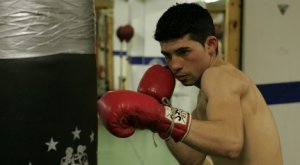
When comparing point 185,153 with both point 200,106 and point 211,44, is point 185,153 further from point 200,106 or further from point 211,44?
point 211,44

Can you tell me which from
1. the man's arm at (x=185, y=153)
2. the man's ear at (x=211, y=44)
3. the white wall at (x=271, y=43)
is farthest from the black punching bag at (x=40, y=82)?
the white wall at (x=271, y=43)

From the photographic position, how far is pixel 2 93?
36.9 inches

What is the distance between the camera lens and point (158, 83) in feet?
4.73

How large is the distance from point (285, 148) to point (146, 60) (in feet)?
7.98

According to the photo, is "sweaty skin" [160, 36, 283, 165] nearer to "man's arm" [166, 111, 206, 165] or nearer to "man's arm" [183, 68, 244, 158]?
"man's arm" [183, 68, 244, 158]

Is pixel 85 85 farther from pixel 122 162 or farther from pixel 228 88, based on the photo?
pixel 122 162

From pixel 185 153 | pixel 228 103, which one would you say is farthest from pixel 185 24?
pixel 185 153

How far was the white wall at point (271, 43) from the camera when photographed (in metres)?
2.60

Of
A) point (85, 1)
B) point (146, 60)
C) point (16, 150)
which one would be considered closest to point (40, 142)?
point (16, 150)

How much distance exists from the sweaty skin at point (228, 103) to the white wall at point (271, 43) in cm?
127

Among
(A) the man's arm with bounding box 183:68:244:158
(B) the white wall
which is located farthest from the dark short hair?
(B) the white wall

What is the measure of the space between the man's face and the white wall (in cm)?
135

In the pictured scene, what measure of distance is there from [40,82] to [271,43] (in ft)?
6.56

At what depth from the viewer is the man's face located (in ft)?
4.28
